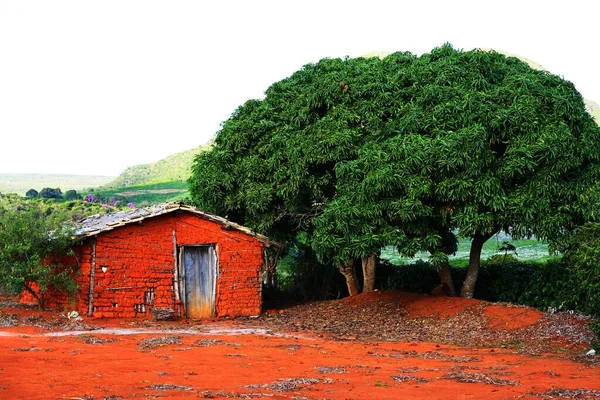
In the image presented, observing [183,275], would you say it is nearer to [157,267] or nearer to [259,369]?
[157,267]

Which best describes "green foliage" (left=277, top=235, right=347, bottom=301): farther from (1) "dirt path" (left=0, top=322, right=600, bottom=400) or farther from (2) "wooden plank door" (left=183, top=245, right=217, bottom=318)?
(1) "dirt path" (left=0, top=322, right=600, bottom=400)

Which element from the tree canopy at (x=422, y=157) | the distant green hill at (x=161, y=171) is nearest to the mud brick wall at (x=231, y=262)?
the tree canopy at (x=422, y=157)

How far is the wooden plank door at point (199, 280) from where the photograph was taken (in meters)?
23.2

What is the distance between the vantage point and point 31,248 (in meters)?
21.6

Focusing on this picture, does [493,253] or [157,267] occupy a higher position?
[157,267]

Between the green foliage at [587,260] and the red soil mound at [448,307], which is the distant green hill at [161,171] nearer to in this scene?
the red soil mound at [448,307]

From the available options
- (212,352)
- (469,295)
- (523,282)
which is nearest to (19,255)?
(212,352)

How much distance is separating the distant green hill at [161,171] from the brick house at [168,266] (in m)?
56.0

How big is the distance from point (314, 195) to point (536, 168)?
279 inches

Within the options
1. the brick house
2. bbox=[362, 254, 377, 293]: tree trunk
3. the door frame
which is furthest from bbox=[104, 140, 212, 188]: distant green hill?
the door frame

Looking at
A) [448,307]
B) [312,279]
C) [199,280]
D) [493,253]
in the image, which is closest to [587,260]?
[448,307]

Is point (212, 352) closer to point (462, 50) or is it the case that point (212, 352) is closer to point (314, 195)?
point (314, 195)

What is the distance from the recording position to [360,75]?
24578mm

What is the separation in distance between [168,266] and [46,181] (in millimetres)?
109282
